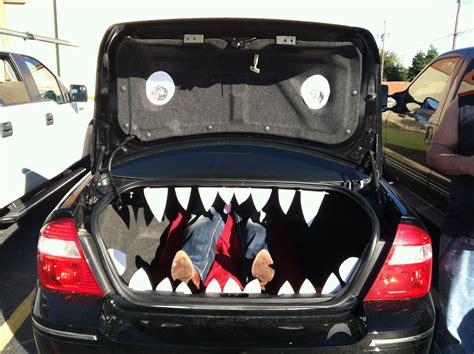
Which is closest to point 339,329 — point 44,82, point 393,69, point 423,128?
point 423,128

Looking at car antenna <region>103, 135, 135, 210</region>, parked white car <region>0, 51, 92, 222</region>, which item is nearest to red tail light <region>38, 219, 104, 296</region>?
car antenna <region>103, 135, 135, 210</region>

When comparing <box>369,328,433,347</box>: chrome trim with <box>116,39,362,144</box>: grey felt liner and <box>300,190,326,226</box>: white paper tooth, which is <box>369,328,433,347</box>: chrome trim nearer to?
<box>300,190,326,226</box>: white paper tooth

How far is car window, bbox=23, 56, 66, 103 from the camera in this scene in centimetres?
557

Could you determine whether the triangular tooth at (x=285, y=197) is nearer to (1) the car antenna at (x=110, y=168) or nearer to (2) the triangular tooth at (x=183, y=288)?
(2) the triangular tooth at (x=183, y=288)

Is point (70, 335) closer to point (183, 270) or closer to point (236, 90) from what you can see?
point (183, 270)

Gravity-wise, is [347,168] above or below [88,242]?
above

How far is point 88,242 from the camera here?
2.02 m

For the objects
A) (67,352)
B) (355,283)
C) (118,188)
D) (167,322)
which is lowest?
(67,352)

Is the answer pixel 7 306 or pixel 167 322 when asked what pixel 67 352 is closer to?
pixel 167 322

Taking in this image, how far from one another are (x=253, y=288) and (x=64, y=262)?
Answer: 888 millimetres

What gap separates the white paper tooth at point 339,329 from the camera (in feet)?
6.13

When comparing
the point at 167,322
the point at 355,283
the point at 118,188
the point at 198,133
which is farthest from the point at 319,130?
the point at 167,322

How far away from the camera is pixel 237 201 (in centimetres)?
263

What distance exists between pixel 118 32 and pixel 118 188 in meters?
0.82
